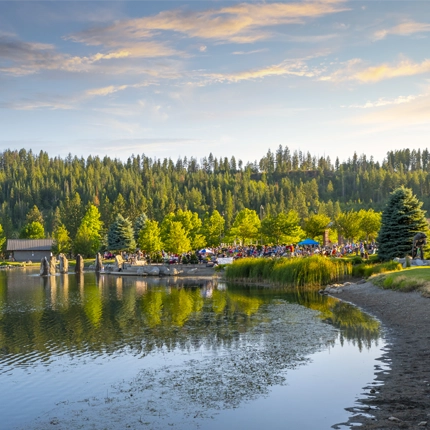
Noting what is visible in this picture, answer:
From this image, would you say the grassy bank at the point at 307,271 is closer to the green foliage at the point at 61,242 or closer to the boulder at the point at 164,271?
the boulder at the point at 164,271

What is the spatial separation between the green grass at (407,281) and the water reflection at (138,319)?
3270mm

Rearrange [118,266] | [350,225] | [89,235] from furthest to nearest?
1. [89,235]
2. [350,225]
3. [118,266]

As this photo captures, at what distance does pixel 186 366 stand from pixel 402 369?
21.5ft

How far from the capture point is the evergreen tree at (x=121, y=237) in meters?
97.6

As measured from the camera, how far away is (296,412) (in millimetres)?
12273

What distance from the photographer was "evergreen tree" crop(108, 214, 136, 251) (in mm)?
97625

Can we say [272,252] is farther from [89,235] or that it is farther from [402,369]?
[402,369]

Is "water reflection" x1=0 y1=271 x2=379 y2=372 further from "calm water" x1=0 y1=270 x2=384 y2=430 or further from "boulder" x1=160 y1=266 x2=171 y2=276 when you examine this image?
"boulder" x1=160 y1=266 x2=171 y2=276

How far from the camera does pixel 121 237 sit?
97750 millimetres

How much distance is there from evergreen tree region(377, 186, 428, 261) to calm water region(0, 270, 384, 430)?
14988 millimetres

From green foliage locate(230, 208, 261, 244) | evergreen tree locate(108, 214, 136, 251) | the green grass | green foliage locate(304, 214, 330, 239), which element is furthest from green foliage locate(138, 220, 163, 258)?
the green grass

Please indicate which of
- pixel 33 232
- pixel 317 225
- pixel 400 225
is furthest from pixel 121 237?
pixel 400 225

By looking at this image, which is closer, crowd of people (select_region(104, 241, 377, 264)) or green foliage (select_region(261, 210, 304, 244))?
crowd of people (select_region(104, 241, 377, 264))

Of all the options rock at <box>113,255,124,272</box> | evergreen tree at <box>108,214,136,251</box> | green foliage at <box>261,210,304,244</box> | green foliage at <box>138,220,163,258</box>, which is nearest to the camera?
rock at <box>113,255,124,272</box>
